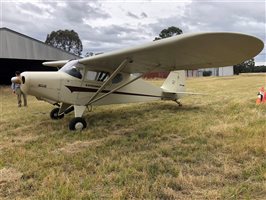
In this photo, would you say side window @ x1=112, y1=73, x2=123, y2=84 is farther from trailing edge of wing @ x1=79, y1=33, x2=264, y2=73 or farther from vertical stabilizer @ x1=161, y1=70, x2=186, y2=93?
vertical stabilizer @ x1=161, y1=70, x2=186, y2=93

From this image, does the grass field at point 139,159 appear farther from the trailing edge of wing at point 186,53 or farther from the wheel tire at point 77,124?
the trailing edge of wing at point 186,53

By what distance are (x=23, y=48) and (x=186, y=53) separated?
23795 mm

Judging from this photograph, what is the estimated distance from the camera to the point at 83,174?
4176 mm

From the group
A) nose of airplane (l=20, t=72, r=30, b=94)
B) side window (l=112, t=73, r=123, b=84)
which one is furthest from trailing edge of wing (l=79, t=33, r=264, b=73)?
nose of airplane (l=20, t=72, r=30, b=94)

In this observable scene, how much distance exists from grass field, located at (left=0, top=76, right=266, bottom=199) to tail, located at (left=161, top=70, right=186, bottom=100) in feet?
8.72

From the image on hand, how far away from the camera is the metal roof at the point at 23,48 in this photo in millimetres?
24953

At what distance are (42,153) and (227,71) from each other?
8063 centimetres

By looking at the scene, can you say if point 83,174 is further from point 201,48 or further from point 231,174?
point 201,48

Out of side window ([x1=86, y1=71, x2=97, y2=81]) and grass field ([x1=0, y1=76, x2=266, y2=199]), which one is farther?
side window ([x1=86, y1=71, x2=97, y2=81])

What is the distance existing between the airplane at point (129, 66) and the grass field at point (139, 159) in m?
0.89

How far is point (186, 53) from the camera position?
243 inches

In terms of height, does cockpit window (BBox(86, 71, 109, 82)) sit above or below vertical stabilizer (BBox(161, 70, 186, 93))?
above

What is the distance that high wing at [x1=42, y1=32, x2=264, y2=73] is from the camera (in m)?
5.04

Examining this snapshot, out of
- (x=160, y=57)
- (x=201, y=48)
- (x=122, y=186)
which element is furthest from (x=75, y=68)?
(x=122, y=186)
